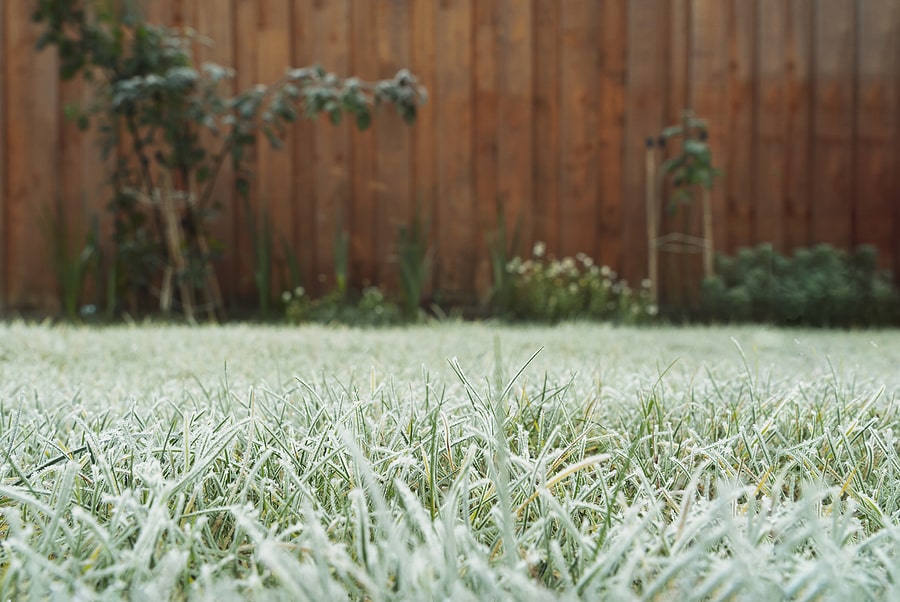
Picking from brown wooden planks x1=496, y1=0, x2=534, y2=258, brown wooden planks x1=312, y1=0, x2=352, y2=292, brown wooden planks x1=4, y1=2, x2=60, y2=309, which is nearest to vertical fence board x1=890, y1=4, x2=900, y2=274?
brown wooden planks x1=496, y1=0, x2=534, y2=258

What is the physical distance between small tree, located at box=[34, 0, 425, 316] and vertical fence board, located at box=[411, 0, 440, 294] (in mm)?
202

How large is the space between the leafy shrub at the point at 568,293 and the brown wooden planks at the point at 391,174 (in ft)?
2.13

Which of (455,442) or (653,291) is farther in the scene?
(653,291)

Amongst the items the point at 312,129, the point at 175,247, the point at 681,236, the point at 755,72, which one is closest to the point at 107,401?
the point at 175,247

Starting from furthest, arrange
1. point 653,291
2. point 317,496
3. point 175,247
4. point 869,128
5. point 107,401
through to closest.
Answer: point 869,128, point 653,291, point 175,247, point 107,401, point 317,496

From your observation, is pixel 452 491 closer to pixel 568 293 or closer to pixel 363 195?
pixel 568 293

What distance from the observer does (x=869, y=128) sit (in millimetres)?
4477

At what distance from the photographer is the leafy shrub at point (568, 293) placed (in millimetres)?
3984

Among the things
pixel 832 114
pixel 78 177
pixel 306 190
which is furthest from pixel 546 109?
pixel 78 177

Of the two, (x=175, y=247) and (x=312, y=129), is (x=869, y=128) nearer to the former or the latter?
(x=312, y=129)

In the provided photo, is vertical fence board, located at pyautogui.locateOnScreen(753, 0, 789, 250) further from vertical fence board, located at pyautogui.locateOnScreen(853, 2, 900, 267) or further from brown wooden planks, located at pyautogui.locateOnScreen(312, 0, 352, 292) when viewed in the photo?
brown wooden planks, located at pyautogui.locateOnScreen(312, 0, 352, 292)

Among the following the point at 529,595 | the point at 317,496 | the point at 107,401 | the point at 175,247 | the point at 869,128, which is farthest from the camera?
the point at 869,128

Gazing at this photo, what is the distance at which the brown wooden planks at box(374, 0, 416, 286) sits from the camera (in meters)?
4.33

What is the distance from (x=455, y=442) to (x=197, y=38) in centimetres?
386
